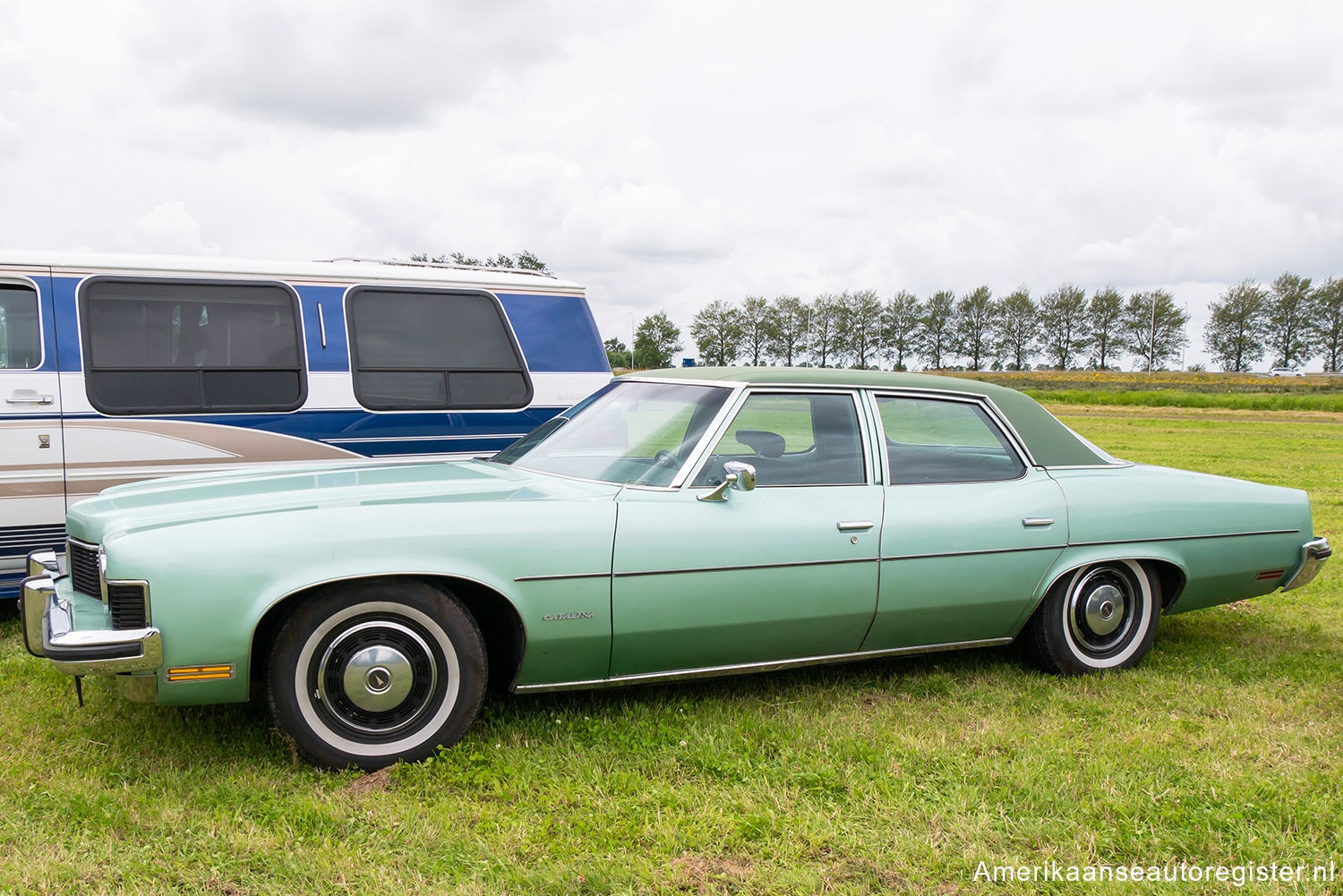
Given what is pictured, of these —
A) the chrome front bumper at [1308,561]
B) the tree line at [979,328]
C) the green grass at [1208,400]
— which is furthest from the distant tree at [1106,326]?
the chrome front bumper at [1308,561]

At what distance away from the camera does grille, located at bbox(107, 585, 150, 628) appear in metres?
2.98

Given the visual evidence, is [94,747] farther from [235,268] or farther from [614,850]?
[235,268]

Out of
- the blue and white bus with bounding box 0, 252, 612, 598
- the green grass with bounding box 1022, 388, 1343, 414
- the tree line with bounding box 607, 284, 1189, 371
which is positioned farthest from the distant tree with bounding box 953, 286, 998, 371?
the blue and white bus with bounding box 0, 252, 612, 598

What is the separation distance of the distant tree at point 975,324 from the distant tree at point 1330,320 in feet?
77.3

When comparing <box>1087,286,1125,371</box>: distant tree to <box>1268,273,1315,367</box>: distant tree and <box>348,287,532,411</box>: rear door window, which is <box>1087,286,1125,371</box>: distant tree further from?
<box>348,287,532,411</box>: rear door window

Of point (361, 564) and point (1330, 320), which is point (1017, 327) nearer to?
point (1330, 320)

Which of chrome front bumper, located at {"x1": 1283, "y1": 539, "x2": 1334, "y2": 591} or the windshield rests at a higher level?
the windshield

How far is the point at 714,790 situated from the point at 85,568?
2.33m

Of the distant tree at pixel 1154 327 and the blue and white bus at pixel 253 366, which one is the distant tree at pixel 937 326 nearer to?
the distant tree at pixel 1154 327

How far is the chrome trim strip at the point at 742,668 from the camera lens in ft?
11.8

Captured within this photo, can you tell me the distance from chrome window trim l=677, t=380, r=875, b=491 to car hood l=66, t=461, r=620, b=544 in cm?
33

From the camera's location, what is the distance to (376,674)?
3.29 m

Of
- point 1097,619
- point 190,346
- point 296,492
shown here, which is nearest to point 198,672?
point 296,492

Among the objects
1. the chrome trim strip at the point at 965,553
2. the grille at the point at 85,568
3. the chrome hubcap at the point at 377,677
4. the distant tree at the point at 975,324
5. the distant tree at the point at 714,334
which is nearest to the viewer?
the chrome hubcap at the point at 377,677
